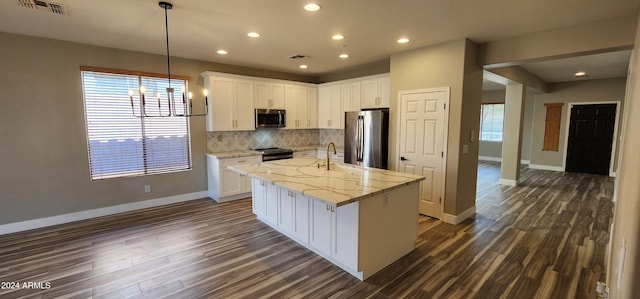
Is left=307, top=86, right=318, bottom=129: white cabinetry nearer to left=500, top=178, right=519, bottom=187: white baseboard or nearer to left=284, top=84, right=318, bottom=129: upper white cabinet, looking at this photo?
left=284, top=84, right=318, bottom=129: upper white cabinet

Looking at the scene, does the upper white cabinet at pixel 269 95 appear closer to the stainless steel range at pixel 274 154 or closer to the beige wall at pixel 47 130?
the stainless steel range at pixel 274 154

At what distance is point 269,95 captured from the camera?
5742mm

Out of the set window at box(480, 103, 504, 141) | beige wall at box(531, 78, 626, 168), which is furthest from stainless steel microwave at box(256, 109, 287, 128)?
beige wall at box(531, 78, 626, 168)

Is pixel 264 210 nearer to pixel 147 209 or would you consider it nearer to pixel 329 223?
pixel 329 223

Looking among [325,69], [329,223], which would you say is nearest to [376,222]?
[329,223]

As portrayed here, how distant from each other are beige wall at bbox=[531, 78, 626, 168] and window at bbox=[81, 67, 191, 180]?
9.89 metres

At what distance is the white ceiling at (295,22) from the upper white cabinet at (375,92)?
27.9 inches

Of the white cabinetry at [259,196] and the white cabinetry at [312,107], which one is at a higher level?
the white cabinetry at [312,107]

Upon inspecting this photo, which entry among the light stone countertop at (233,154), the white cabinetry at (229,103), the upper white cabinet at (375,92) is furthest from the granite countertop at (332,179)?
the upper white cabinet at (375,92)

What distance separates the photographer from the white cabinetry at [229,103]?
5012mm

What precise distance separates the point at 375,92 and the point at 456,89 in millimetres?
1621

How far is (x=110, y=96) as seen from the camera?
169 inches

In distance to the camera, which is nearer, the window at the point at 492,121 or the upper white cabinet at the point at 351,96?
the upper white cabinet at the point at 351,96

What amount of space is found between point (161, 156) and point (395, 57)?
14.4ft
